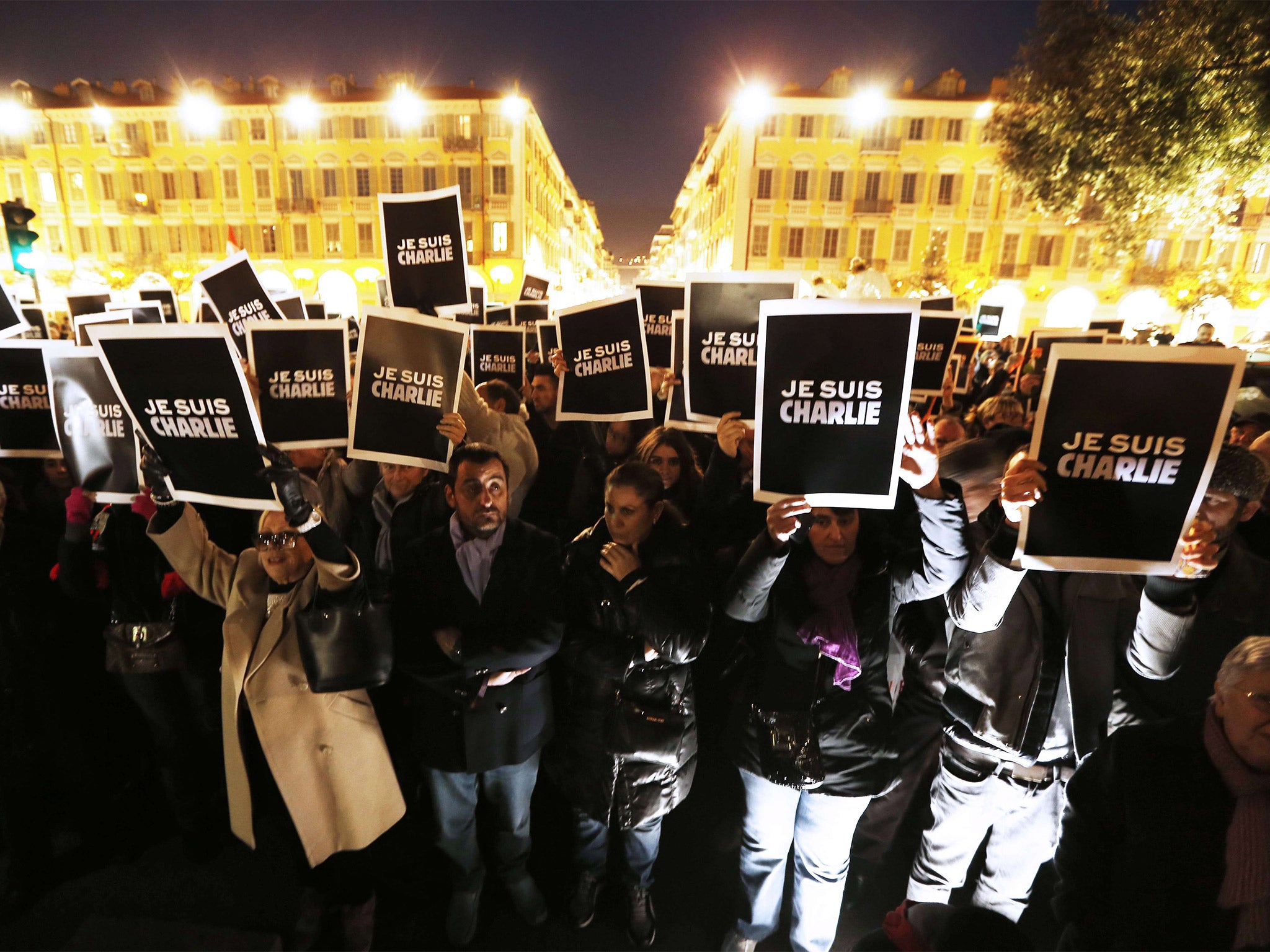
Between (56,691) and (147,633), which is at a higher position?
(147,633)

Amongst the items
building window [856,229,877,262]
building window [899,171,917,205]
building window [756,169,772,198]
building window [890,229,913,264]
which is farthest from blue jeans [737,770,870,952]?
building window [899,171,917,205]

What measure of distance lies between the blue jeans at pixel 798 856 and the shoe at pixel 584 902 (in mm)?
654

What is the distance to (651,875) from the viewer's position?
3.17 m

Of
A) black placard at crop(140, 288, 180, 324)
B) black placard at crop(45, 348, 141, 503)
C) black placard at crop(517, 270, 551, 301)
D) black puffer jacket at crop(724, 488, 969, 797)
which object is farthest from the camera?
black placard at crop(517, 270, 551, 301)

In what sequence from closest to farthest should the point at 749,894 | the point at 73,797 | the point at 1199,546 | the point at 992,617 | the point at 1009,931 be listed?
1. the point at 1009,931
2. the point at 1199,546
3. the point at 992,617
4. the point at 749,894
5. the point at 73,797

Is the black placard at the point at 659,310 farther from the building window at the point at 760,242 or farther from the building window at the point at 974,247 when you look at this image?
the building window at the point at 974,247

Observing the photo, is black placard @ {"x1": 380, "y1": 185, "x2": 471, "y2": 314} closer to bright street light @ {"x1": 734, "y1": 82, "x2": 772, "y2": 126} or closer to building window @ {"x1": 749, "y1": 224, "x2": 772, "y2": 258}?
building window @ {"x1": 749, "y1": 224, "x2": 772, "y2": 258}

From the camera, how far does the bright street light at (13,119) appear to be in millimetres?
39156

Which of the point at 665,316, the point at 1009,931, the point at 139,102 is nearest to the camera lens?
the point at 1009,931

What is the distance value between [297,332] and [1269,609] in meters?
4.06

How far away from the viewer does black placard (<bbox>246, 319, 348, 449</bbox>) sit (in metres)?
3.07

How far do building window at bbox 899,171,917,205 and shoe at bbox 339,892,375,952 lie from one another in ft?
140

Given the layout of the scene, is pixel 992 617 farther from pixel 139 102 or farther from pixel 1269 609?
pixel 139 102

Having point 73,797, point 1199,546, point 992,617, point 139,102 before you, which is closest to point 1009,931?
point 992,617
